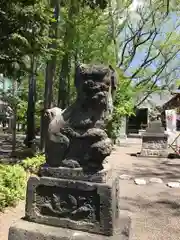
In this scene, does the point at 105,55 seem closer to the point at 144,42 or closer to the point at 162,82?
the point at 144,42

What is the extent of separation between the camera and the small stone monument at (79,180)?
286cm

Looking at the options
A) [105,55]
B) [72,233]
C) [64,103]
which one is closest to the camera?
[72,233]

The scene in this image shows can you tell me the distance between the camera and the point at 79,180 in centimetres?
292

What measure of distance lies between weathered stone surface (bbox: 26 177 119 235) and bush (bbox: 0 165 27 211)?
2.44 metres

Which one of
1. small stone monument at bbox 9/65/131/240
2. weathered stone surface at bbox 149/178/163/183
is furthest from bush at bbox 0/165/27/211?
weathered stone surface at bbox 149/178/163/183

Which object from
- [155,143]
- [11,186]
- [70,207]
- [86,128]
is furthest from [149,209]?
[155,143]

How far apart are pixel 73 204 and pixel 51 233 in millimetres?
347

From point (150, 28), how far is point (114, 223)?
804 inches

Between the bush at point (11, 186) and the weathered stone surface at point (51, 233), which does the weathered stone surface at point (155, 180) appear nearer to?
the bush at point (11, 186)

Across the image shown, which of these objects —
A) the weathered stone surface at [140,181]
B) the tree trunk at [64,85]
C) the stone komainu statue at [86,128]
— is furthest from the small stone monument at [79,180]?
the tree trunk at [64,85]

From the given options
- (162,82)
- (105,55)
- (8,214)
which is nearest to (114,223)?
(8,214)

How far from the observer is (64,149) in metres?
3.04

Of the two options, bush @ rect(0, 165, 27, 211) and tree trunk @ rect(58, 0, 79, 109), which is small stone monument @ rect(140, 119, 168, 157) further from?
bush @ rect(0, 165, 27, 211)

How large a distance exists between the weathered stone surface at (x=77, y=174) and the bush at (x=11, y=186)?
8.49ft
